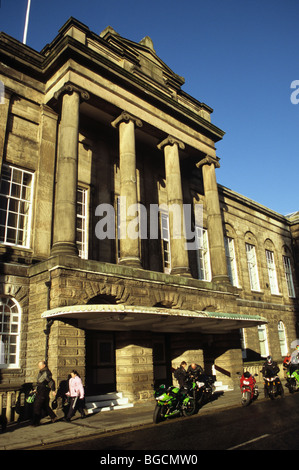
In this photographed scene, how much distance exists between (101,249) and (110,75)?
345 inches

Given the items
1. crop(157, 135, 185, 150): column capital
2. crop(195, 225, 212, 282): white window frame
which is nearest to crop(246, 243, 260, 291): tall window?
crop(195, 225, 212, 282): white window frame

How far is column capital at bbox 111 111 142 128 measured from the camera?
18.8 metres

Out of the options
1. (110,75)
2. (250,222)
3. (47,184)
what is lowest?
(47,184)

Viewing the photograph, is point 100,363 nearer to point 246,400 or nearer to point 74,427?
point 246,400

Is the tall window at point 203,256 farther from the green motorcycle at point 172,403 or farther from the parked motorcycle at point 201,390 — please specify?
the green motorcycle at point 172,403

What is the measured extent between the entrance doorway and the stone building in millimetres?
55

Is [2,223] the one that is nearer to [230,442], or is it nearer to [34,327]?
[34,327]

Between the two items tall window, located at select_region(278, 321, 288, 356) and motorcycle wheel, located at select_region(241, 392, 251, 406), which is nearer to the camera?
motorcycle wheel, located at select_region(241, 392, 251, 406)

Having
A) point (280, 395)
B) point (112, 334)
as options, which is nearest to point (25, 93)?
point (112, 334)

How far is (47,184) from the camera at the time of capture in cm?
1691

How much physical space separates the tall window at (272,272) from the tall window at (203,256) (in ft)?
32.8

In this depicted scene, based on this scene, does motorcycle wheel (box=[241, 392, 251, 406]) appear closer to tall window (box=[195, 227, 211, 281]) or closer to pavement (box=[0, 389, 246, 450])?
pavement (box=[0, 389, 246, 450])

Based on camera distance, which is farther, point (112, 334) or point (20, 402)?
point (112, 334)

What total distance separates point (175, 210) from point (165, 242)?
3064 mm
